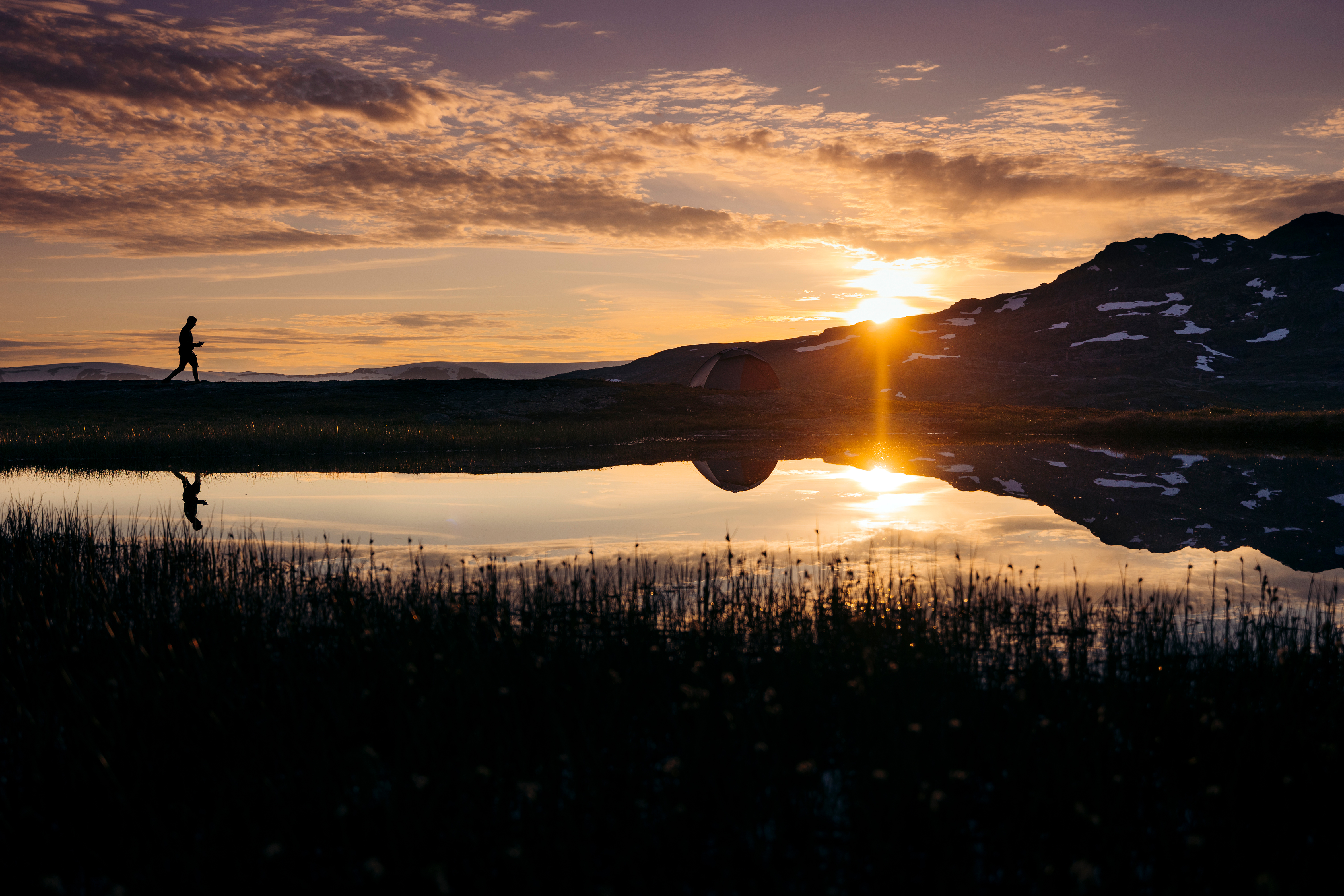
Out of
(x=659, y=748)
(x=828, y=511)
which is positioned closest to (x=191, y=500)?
(x=828, y=511)

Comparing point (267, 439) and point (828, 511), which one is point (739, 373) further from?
point (828, 511)

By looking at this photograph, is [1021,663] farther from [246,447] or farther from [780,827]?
[246,447]

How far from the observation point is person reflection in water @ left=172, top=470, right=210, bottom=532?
16016 millimetres

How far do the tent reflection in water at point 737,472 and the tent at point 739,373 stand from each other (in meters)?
48.9

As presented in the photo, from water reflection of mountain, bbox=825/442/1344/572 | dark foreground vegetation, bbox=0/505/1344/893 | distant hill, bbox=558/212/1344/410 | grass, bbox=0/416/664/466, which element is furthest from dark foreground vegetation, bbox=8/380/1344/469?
distant hill, bbox=558/212/1344/410

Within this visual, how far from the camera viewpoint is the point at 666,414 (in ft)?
163

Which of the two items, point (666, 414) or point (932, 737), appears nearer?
point (932, 737)

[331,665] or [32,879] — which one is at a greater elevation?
[331,665]

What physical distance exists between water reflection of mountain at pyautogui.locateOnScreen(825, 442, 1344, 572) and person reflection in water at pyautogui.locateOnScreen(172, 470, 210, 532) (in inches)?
674

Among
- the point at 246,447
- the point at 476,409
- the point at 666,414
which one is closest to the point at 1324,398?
the point at 666,414

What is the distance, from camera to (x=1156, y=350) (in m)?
152

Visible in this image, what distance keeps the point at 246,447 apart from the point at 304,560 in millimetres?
23419

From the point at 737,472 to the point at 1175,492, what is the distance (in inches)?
485

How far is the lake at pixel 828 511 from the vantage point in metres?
12.9
